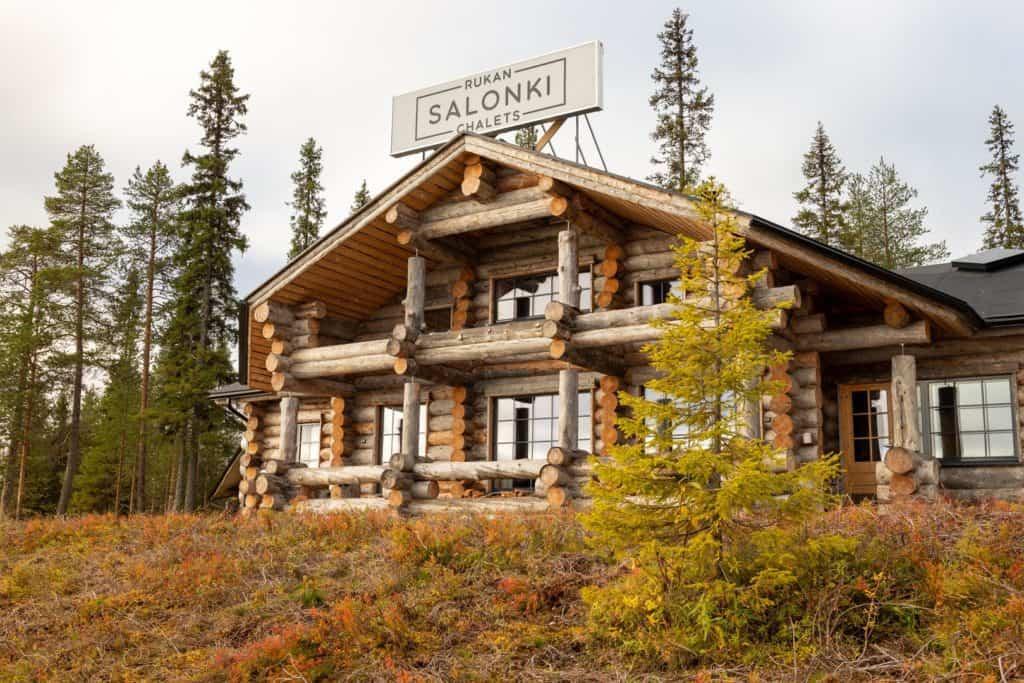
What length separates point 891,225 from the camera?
38.4m

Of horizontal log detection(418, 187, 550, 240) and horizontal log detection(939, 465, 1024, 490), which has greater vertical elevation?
horizontal log detection(418, 187, 550, 240)

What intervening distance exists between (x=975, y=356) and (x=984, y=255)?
342 centimetres

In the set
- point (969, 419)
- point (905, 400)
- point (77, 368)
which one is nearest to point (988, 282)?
point (969, 419)

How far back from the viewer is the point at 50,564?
1435cm

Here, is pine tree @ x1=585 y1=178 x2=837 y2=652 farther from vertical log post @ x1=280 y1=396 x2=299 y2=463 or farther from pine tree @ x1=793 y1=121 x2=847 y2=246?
pine tree @ x1=793 y1=121 x2=847 y2=246

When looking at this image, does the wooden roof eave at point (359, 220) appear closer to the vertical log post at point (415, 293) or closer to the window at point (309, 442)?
the vertical log post at point (415, 293)

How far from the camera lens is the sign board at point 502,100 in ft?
61.5

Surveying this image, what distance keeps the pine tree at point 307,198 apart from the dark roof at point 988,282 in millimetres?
28461

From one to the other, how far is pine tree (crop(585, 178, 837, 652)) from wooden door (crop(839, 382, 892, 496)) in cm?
806

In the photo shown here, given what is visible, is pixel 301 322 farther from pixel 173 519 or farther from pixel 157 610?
pixel 157 610

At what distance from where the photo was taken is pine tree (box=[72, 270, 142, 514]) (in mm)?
37438

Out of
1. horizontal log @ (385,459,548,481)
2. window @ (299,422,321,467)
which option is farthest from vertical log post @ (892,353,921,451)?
window @ (299,422,321,467)

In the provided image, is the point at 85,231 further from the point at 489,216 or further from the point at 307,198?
the point at 489,216

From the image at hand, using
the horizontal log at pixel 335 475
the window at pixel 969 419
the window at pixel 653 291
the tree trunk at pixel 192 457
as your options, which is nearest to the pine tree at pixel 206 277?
the tree trunk at pixel 192 457
